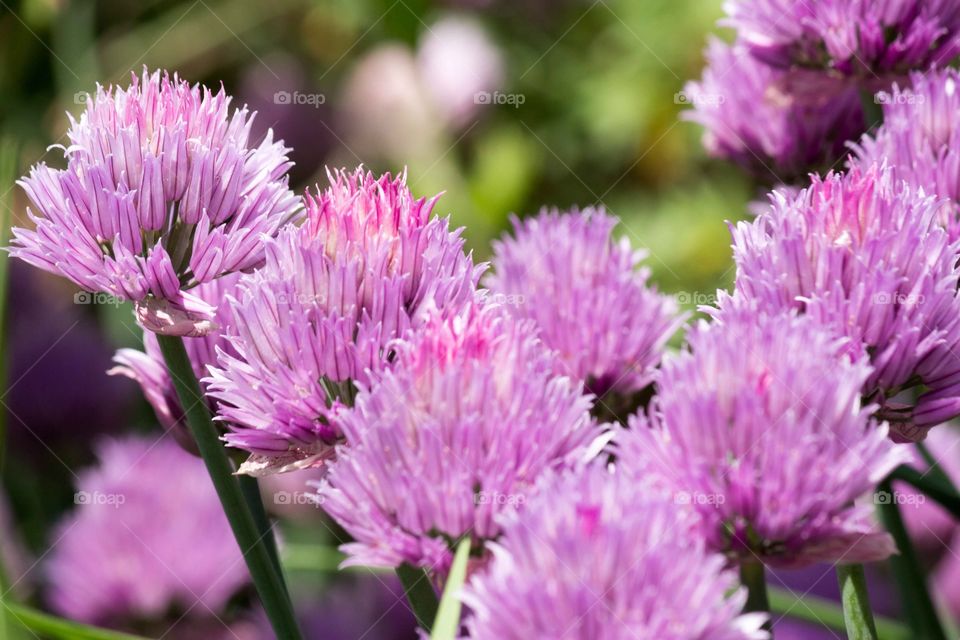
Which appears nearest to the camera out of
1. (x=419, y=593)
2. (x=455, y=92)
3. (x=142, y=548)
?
(x=419, y=593)

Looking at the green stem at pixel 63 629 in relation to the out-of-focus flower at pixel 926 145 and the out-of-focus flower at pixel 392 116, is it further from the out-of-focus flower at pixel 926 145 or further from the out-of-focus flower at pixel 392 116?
the out-of-focus flower at pixel 392 116

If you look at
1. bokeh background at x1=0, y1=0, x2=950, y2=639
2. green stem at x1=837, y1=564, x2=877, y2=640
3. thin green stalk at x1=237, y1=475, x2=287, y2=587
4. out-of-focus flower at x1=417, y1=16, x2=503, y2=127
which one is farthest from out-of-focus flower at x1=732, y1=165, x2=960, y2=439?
out-of-focus flower at x1=417, y1=16, x2=503, y2=127

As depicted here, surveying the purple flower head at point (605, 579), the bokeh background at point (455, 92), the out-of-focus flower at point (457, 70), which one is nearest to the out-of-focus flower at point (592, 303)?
the purple flower head at point (605, 579)

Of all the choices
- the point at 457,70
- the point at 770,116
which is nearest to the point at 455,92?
the point at 457,70

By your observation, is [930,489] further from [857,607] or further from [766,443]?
[766,443]

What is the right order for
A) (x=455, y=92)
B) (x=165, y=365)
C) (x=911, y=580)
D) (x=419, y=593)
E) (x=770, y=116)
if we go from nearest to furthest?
(x=419, y=593), (x=165, y=365), (x=911, y=580), (x=770, y=116), (x=455, y=92)

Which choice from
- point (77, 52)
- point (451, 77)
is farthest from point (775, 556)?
point (451, 77)

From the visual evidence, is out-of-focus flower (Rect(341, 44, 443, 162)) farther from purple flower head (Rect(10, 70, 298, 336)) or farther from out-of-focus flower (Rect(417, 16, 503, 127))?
purple flower head (Rect(10, 70, 298, 336))
